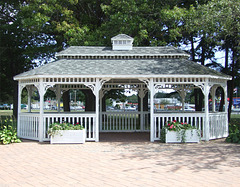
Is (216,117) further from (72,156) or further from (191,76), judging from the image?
(72,156)

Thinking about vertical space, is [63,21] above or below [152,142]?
above

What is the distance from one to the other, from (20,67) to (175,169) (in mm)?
21367

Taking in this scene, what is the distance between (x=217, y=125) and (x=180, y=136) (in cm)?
259

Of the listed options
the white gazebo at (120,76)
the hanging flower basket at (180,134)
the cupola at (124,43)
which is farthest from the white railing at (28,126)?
the hanging flower basket at (180,134)

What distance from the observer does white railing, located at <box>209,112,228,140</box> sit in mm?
12120

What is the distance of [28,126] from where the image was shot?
A: 480 inches

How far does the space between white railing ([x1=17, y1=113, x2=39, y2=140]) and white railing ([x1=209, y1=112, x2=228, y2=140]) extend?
8.28m

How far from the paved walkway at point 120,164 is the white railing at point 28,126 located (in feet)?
3.70

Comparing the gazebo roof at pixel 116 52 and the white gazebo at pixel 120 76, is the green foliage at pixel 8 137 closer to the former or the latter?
the white gazebo at pixel 120 76

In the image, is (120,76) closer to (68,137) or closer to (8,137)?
(68,137)

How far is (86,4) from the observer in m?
21.9

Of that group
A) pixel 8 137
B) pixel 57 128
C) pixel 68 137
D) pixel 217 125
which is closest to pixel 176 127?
pixel 217 125

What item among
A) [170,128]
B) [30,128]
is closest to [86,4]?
[30,128]

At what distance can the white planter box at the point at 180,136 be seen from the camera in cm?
1121
